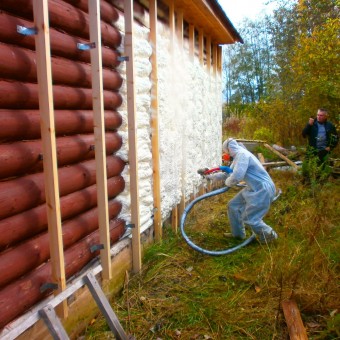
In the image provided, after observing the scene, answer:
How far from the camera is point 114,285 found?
366 centimetres

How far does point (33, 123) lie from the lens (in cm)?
247

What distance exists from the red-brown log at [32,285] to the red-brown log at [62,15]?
1750 mm

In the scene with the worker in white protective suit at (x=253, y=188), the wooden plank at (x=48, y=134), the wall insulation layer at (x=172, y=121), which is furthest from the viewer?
the worker in white protective suit at (x=253, y=188)

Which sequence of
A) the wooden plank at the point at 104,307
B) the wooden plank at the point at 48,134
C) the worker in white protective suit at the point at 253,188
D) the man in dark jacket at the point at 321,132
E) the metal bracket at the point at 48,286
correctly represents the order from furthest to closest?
the man in dark jacket at the point at 321,132
the worker in white protective suit at the point at 253,188
the wooden plank at the point at 104,307
the metal bracket at the point at 48,286
the wooden plank at the point at 48,134

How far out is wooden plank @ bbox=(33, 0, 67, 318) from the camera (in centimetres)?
220

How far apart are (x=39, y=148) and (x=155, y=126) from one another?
2.16 metres

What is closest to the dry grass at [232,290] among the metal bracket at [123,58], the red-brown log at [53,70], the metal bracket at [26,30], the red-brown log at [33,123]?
the red-brown log at [33,123]

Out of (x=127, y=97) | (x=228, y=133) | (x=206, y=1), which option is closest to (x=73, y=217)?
(x=127, y=97)

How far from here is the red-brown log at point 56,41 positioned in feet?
7.43

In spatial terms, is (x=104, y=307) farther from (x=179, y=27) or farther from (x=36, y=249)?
(x=179, y=27)

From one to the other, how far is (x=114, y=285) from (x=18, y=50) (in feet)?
7.77

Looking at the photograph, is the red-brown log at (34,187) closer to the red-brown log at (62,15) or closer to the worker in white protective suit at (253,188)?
the red-brown log at (62,15)

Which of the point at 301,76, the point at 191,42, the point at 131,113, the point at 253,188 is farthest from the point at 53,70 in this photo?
the point at 301,76

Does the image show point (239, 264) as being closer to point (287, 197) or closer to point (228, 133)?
point (287, 197)
